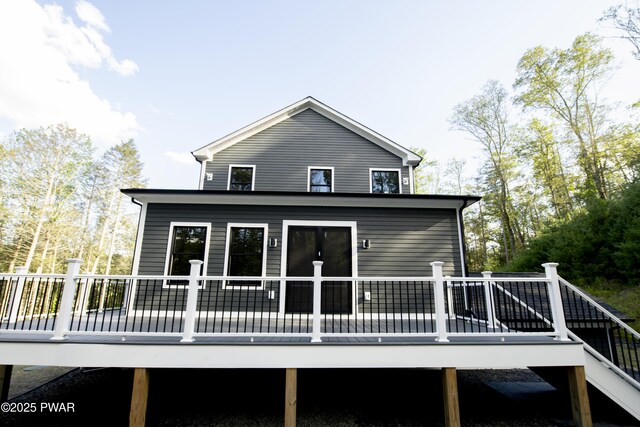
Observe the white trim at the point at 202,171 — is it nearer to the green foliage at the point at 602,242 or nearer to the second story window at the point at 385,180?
the second story window at the point at 385,180

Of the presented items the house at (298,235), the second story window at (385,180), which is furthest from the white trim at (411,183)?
the house at (298,235)

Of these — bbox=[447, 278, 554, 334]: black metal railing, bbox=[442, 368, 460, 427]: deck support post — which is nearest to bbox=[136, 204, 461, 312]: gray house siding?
bbox=[447, 278, 554, 334]: black metal railing

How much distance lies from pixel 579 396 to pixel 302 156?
28.8 ft

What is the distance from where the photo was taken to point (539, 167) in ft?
64.7

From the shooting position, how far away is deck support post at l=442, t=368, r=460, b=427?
389 cm

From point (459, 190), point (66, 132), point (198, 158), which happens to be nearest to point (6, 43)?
point (66, 132)

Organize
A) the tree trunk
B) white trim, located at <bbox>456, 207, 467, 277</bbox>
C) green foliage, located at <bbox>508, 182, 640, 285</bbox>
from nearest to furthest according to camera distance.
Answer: white trim, located at <bbox>456, 207, 467, 277</bbox> → green foliage, located at <bbox>508, 182, 640, 285</bbox> → the tree trunk

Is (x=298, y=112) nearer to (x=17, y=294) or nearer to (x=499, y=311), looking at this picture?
(x=499, y=311)

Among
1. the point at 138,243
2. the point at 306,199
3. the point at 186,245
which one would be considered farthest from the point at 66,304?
the point at 306,199

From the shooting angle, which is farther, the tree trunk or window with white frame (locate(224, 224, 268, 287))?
the tree trunk

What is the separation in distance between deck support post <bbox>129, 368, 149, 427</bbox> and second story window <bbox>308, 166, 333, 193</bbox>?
6.91 meters

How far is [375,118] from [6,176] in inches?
896

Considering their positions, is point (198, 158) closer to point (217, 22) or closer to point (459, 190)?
point (217, 22)

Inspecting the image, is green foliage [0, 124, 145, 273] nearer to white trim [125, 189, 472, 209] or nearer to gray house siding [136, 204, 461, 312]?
gray house siding [136, 204, 461, 312]
